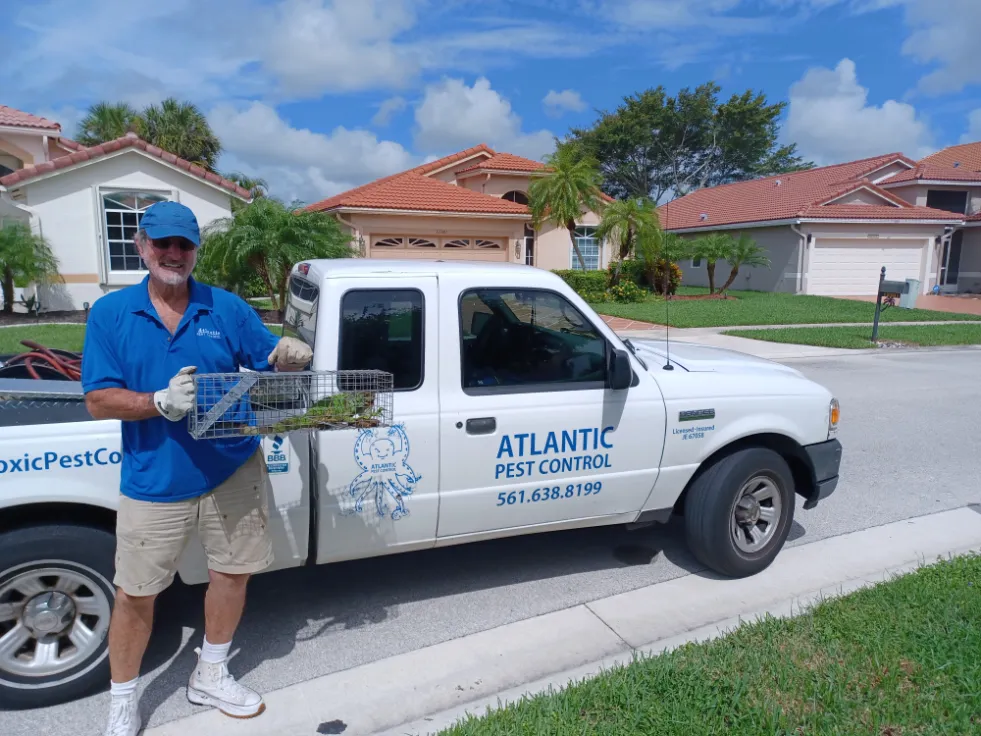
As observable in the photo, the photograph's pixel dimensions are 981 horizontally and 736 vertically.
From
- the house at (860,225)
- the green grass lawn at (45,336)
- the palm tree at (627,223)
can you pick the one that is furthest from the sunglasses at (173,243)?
the house at (860,225)

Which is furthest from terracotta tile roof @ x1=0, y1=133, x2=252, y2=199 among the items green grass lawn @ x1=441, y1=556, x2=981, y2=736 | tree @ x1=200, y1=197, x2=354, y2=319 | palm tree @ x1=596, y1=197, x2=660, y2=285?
green grass lawn @ x1=441, y1=556, x2=981, y2=736

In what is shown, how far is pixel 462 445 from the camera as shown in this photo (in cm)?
348

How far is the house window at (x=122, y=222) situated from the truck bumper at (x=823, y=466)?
16.7 m

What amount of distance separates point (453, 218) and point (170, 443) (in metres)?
20.8

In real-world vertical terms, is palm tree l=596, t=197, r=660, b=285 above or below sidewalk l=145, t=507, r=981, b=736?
above

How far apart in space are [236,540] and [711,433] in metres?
2.55

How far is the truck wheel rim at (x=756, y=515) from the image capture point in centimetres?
418

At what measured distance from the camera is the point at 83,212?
16781 millimetres

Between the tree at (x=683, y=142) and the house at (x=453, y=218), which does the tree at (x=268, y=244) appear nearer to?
the house at (x=453, y=218)

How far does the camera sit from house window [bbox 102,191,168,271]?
56.3 ft

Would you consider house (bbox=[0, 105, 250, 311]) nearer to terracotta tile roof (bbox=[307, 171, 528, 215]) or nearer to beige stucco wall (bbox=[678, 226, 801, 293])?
terracotta tile roof (bbox=[307, 171, 528, 215])

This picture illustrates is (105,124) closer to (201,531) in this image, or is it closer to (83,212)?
(83,212)

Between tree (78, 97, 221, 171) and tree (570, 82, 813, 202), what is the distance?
24.5 meters

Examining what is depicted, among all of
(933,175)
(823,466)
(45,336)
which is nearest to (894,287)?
(823,466)
